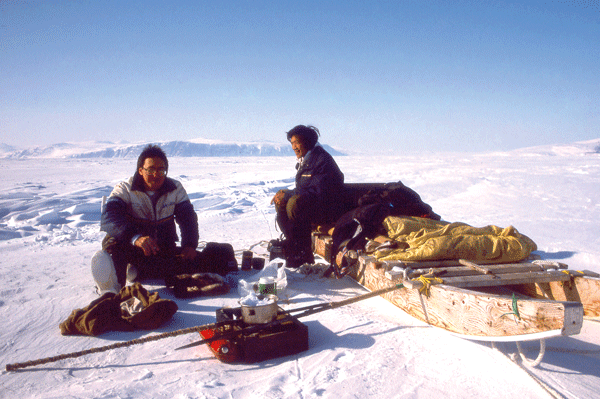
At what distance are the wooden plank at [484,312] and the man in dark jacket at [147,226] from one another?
6.44 feet

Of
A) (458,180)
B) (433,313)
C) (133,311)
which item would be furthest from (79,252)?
(458,180)

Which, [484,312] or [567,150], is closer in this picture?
[484,312]

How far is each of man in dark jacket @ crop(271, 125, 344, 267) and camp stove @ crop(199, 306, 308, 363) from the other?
1.80 metres

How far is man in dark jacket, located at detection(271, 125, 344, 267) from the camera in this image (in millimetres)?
4102

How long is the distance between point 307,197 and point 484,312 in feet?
7.83

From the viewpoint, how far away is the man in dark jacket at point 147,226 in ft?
10.8

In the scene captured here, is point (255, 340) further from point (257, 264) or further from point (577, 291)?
point (577, 291)

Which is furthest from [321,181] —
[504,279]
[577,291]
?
[577,291]

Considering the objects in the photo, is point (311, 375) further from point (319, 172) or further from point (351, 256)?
point (319, 172)

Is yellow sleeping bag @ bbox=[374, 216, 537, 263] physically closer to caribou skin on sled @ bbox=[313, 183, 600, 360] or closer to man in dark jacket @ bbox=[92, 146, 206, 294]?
caribou skin on sled @ bbox=[313, 183, 600, 360]

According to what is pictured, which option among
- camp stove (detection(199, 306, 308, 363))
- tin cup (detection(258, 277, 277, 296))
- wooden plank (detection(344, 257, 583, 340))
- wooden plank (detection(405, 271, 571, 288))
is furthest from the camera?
tin cup (detection(258, 277, 277, 296))

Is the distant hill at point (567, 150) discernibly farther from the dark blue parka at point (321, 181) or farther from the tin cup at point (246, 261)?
the tin cup at point (246, 261)

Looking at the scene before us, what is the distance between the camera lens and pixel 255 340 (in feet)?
6.91

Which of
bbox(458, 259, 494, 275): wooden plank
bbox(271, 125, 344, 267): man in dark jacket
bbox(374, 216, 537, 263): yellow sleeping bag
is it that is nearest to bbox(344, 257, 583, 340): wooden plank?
bbox(374, 216, 537, 263): yellow sleeping bag
